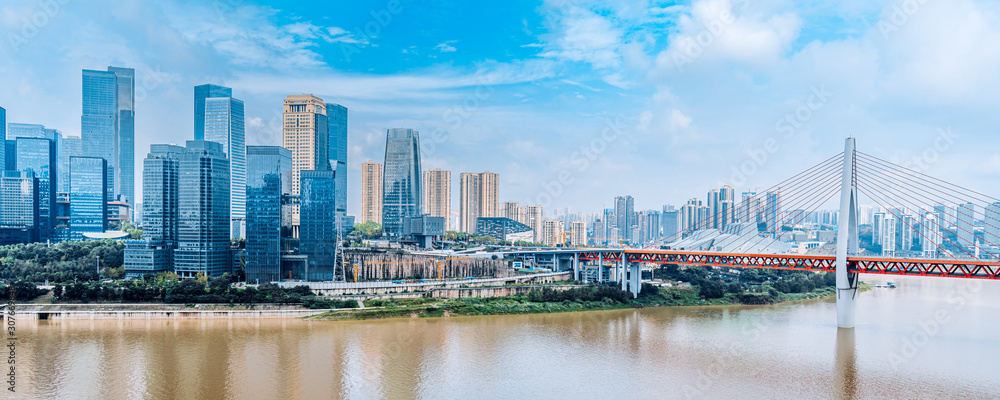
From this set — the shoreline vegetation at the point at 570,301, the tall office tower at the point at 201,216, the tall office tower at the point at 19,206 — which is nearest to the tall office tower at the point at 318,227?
the tall office tower at the point at 201,216

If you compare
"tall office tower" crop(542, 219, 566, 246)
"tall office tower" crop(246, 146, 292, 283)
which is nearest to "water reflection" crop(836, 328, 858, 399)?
"tall office tower" crop(246, 146, 292, 283)

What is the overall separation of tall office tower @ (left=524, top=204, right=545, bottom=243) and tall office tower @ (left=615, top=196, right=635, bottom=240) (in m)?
5.30

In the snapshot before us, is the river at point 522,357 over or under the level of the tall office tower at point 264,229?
under

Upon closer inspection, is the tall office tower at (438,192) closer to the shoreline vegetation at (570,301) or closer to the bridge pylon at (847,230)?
the shoreline vegetation at (570,301)

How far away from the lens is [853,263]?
10.4 metres

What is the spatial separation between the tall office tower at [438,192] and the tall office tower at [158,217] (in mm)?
19376

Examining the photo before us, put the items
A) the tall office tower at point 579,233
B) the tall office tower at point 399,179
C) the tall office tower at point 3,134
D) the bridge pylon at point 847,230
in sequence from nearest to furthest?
the bridge pylon at point 847,230, the tall office tower at point 3,134, the tall office tower at point 399,179, the tall office tower at point 579,233

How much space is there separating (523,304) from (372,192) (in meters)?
26.5

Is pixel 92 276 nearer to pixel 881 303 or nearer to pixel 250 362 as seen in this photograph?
pixel 250 362

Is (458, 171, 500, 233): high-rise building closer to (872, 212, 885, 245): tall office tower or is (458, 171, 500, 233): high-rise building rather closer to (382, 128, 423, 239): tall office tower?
(382, 128, 423, 239): tall office tower

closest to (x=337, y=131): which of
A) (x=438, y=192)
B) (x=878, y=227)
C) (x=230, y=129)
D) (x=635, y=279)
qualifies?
(x=230, y=129)

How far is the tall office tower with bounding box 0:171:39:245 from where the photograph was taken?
20969 millimetres

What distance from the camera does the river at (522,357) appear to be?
288 inches

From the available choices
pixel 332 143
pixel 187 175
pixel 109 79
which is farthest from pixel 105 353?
pixel 109 79
